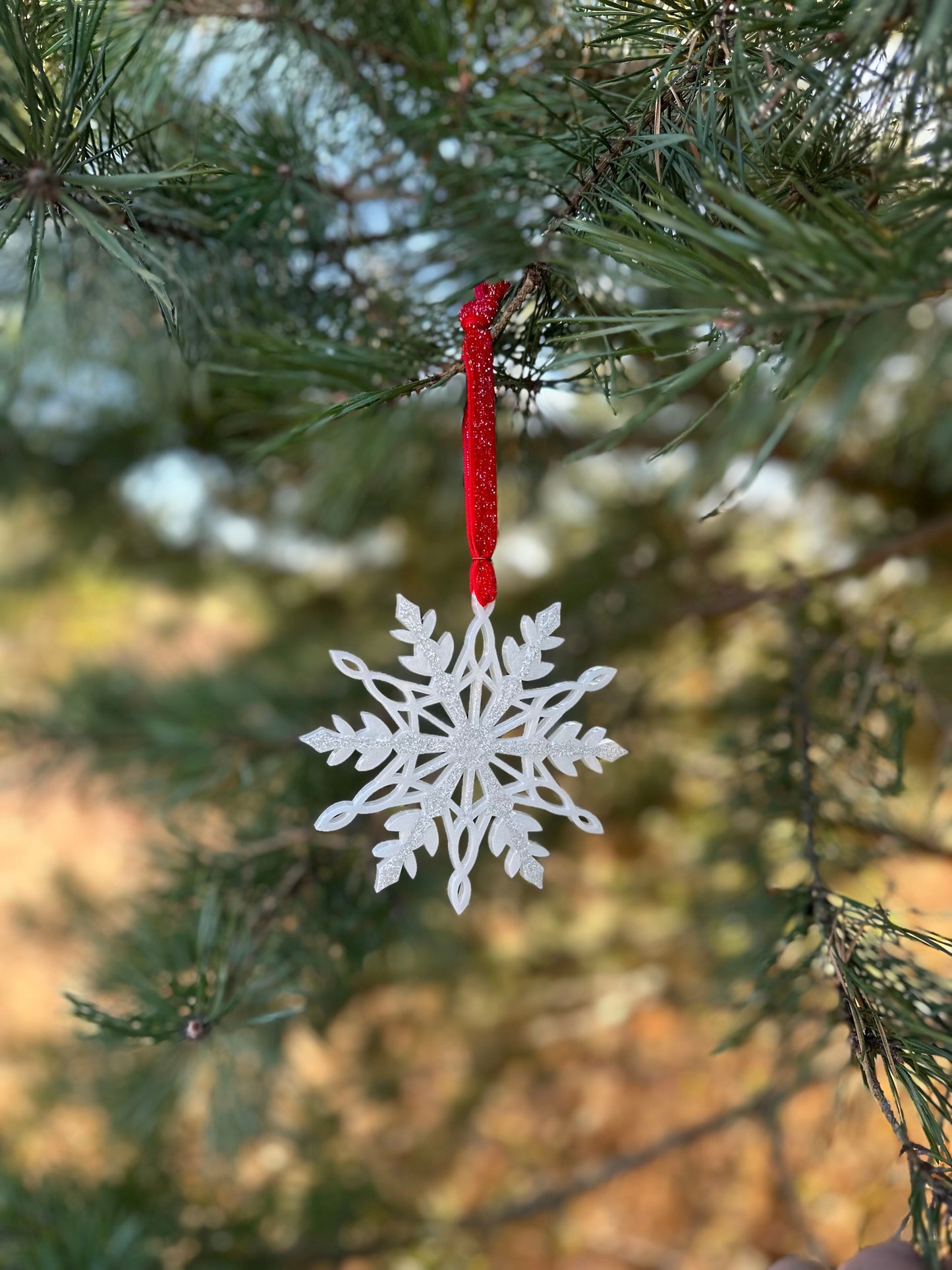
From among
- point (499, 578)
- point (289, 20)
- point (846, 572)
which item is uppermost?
point (499, 578)

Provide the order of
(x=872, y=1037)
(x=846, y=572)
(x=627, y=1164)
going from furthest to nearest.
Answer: (x=627, y=1164)
(x=846, y=572)
(x=872, y=1037)

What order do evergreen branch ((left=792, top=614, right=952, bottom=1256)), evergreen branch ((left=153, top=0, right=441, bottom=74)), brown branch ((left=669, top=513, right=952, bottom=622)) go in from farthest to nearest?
brown branch ((left=669, top=513, right=952, bottom=622)), evergreen branch ((left=153, top=0, right=441, bottom=74)), evergreen branch ((left=792, top=614, right=952, bottom=1256))

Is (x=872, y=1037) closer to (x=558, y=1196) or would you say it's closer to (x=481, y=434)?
(x=481, y=434)

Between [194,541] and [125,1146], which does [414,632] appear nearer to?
[125,1146]

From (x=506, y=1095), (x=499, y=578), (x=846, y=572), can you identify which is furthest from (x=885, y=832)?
(x=506, y=1095)

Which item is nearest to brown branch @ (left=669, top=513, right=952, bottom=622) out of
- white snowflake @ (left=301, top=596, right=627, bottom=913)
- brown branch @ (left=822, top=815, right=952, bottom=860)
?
brown branch @ (left=822, top=815, right=952, bottom=860)

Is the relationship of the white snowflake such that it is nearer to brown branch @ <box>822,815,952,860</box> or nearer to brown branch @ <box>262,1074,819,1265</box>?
brown branch @ <box>822,815,952,860</box>

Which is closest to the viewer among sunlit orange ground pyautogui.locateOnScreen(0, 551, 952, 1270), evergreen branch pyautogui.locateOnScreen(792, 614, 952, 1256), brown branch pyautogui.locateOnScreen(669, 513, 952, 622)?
evergreen branch pyautogui.locateOnScreen(792, 614, 952, 1256)
